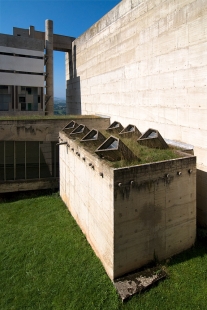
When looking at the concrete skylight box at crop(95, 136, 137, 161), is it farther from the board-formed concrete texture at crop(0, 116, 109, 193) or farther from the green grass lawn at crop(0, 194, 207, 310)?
the board-formed concrete texture at crop(0, 116, 109, 193)

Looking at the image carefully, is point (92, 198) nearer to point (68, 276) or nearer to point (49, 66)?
point (68, 276)

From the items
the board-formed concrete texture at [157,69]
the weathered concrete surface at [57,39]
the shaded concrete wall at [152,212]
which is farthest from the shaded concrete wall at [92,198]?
the weathered concrete surface at [57,39]

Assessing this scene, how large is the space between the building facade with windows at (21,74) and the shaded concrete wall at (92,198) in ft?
65.7

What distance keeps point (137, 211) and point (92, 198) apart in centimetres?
204

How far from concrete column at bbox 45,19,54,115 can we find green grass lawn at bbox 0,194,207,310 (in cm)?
2337

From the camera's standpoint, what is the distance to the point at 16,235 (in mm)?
11359

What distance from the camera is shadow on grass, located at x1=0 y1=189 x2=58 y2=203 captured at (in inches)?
640

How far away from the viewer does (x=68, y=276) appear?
8523 millimetres

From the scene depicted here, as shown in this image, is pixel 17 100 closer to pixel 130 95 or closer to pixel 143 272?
pixel 130 95

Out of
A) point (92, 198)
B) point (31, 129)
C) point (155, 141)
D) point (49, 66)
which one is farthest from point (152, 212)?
point (49, 66)

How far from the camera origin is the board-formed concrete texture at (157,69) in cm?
1068

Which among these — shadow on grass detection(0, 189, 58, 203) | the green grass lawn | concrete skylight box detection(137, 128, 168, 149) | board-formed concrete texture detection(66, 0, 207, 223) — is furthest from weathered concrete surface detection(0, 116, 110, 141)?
concrete skylight box detection(137, 128, 168, 149)

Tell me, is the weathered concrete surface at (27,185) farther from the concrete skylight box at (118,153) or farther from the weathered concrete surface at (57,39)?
the weathered concrete surface at (57,39)

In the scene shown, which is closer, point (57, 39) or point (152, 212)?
point (152, 212)
